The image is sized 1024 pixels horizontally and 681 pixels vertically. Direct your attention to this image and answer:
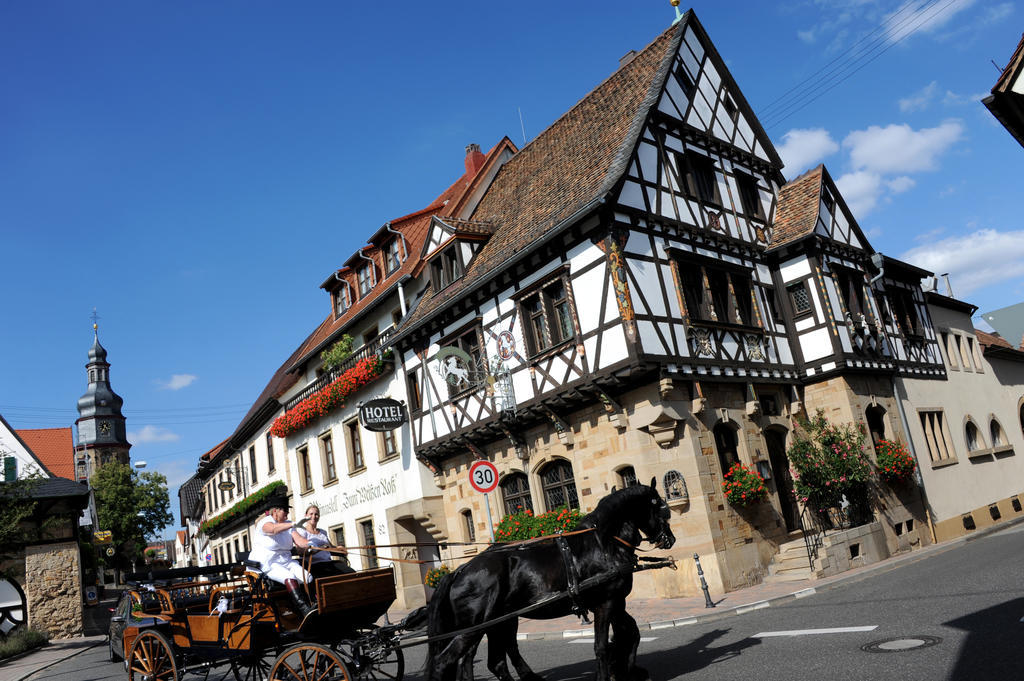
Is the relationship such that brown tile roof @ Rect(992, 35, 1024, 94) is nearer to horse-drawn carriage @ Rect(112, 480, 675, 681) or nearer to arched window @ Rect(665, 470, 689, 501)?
horse-drawn carriage @ Rect(112, 480, 675, 681)

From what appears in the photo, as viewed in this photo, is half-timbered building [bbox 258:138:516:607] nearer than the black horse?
No

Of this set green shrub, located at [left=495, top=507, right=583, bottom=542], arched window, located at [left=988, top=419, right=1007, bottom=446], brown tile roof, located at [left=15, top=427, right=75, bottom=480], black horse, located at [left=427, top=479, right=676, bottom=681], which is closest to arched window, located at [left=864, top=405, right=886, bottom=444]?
green shrub, located at [left=495, top=507, right=583, bottom=542]

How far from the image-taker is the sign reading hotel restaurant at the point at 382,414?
66.4 feet

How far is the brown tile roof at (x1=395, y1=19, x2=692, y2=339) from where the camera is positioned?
1638 centimetres

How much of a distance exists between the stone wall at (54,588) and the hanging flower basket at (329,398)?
8.02 meters

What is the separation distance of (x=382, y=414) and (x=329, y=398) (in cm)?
487

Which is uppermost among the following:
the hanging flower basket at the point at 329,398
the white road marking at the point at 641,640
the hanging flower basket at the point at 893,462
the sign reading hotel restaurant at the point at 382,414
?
the hanging flower basket at the point at 329,398

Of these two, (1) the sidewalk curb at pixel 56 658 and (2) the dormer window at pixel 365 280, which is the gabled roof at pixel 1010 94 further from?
(2) the dormer window at pixel 365 280

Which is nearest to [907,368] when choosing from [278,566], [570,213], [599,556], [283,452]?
[570,213]

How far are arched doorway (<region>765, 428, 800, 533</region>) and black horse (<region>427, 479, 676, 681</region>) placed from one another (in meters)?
10.4

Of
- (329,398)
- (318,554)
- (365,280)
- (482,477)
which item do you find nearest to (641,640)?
(482,477)

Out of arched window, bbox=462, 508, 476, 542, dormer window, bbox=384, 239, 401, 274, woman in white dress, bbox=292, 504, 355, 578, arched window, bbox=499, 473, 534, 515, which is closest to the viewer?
woman in white dress, bbox=292, 504, 355, 578

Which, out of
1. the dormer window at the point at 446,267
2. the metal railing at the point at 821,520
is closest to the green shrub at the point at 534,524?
the metal railing at the point at 821,520

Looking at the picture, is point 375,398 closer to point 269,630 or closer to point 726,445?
point 726,445
